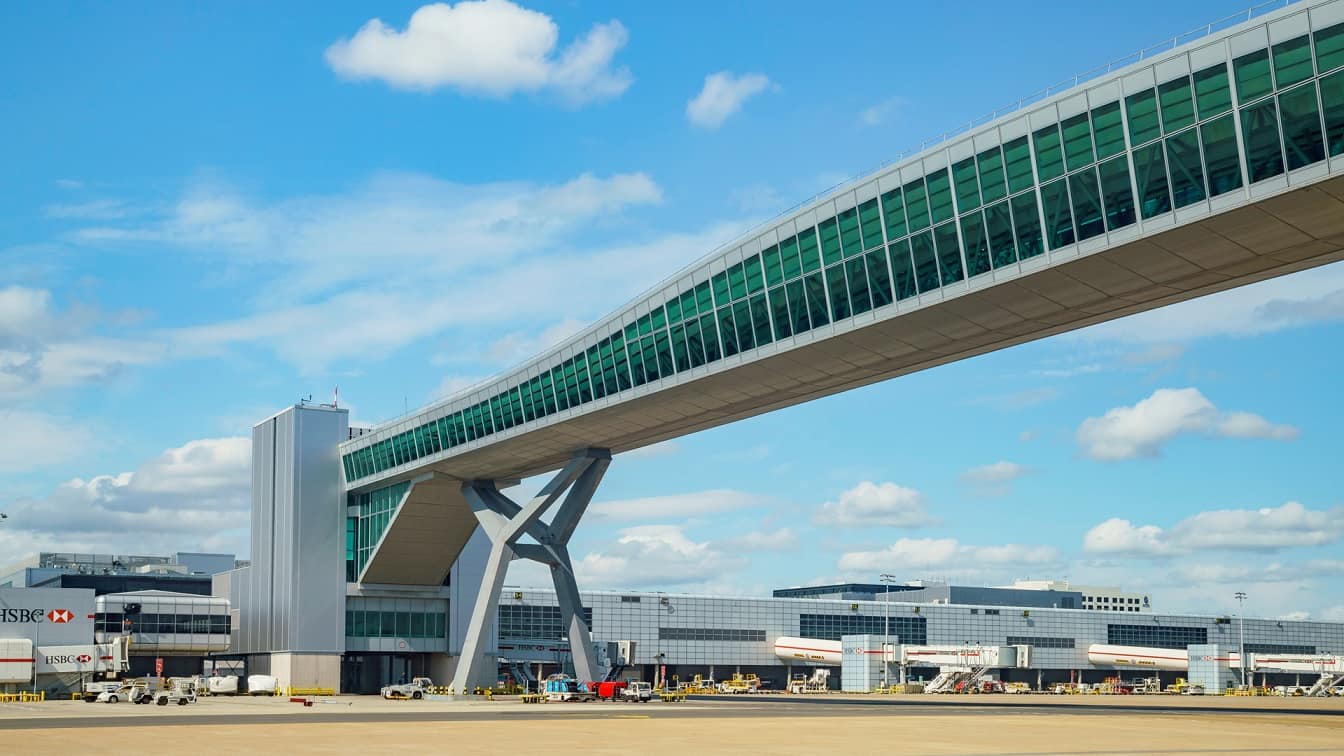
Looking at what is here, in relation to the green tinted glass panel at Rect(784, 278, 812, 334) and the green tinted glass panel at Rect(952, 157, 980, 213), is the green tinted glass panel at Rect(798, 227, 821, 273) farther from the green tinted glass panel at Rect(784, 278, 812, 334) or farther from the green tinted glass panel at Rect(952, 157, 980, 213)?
the green tinted glass panel at Rect(952, 157, 980, 213)

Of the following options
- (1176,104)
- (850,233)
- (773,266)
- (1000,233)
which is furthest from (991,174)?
(773,266)

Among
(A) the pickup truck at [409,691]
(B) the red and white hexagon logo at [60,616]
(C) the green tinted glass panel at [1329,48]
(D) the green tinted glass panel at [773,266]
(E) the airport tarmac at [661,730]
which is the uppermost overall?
(D) the green tinted glass panel at [773,266]

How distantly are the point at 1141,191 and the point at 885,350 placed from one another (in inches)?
600

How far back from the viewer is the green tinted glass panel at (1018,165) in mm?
44562

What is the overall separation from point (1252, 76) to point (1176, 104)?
7.99 ft

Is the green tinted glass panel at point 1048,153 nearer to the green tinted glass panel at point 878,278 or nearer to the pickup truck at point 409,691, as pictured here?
the green tinted glass panel at point 878,278

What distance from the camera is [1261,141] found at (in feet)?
125

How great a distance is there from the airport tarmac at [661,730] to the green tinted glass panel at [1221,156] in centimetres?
1566

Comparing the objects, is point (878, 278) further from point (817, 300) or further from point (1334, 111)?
point (1334, 111)

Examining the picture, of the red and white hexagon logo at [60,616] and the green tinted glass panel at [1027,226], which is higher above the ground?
the green tinted glass panel at [1027,226]

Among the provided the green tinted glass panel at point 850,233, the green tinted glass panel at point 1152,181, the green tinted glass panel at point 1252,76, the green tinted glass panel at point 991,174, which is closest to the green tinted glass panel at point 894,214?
the green tinted glass panel at point 850,233

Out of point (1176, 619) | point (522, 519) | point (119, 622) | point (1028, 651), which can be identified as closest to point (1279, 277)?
point (522, 519)

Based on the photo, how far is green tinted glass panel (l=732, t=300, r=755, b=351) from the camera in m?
58.2

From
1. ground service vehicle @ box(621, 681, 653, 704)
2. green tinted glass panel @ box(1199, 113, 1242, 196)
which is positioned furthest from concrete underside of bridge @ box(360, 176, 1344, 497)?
ground service vehicle @ box(621, 681, 653, 704)
